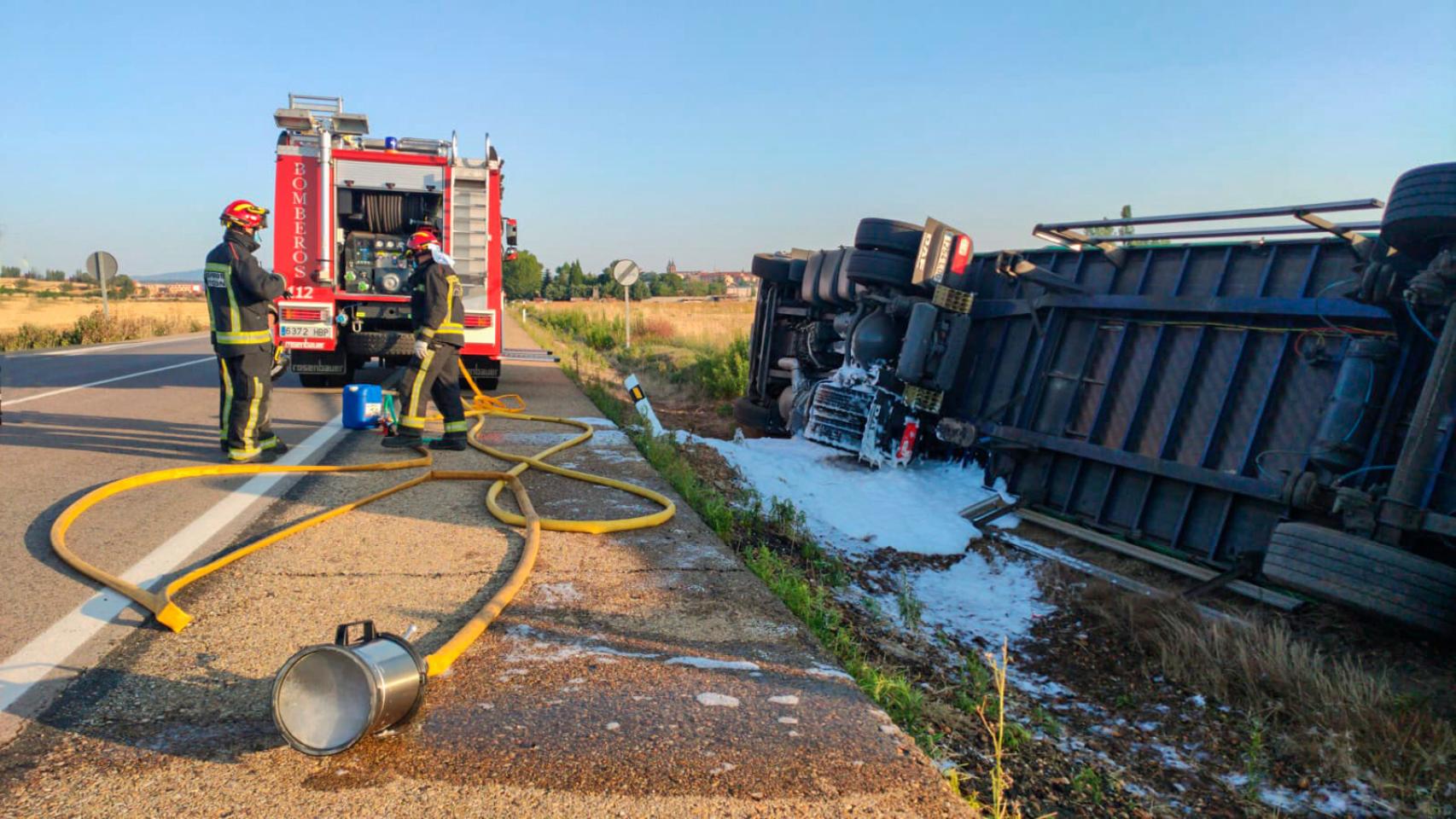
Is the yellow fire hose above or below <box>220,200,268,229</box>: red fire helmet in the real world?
below

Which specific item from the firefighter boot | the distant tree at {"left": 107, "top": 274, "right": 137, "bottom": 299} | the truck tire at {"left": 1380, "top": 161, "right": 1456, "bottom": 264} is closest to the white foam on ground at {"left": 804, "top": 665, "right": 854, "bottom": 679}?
the truck tire at {"left": 1380, "top": 161, "right": 1456, "bottom": 264}

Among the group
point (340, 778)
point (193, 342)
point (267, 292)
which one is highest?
point (267, 292)

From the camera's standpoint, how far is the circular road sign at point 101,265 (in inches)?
889

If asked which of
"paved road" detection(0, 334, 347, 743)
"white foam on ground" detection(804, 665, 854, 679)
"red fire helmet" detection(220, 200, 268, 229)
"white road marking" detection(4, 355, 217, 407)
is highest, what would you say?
"red fire helmet" detection(220, 200, 268, 229)

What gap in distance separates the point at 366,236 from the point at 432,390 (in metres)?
5.45

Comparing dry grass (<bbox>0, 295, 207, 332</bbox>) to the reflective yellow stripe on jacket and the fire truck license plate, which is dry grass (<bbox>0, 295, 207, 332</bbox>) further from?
the reflective yellow stripe on jacket

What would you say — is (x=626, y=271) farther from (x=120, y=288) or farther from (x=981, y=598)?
(x=120, y=288)

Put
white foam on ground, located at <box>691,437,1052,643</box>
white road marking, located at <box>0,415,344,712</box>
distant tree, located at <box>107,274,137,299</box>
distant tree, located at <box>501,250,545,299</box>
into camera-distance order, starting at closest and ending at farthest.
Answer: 1. white road marking, located at <box>0,415,344,712</box>
2. white foam on ground, located at <box>691,437,1052,643</box>
3. distant tree, located at <box>107,274,137,299</box>
4. distant tree, located at <box>501,250,545,299</box>

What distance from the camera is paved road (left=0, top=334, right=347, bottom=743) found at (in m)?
3.28

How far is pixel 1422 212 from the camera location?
408 centimetres

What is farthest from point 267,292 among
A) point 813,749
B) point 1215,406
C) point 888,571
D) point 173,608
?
point 1215,406

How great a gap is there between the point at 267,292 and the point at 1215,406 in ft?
21.8

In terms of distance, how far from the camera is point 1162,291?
6535 mm

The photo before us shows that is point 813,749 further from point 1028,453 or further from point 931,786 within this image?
point 1028,453
